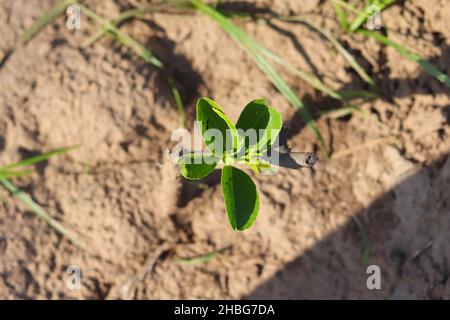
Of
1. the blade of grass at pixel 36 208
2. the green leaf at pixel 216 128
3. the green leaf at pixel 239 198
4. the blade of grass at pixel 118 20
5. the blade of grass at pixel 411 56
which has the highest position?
the blade of grass at pixel 118 20

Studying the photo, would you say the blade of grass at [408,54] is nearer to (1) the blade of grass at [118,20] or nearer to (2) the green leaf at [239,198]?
(1) the blade of grass at [118,20]

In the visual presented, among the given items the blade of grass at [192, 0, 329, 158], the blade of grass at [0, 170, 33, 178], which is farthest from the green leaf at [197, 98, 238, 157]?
the blade of grass at [0, 170, 33, 178]

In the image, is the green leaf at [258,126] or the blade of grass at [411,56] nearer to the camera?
the green leaf at [258,126]

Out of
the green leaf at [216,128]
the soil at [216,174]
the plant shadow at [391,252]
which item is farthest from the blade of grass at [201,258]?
the green leaf at [216,128]

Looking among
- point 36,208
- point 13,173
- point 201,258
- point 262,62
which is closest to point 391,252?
point 201,258

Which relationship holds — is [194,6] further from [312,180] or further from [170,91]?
[312,180]

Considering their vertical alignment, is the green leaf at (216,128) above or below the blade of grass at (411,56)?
below

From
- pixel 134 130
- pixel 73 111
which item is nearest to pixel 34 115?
pixel 73 111
